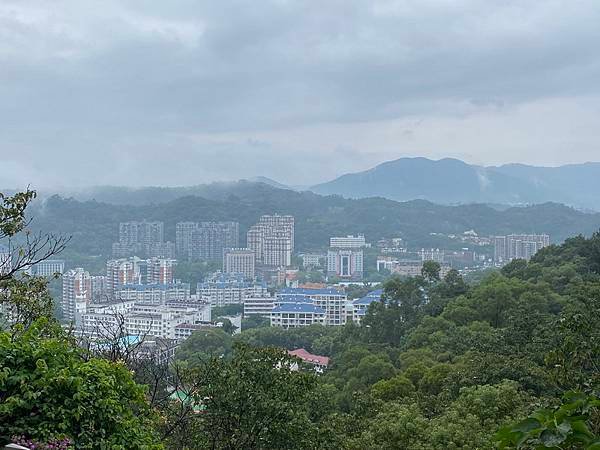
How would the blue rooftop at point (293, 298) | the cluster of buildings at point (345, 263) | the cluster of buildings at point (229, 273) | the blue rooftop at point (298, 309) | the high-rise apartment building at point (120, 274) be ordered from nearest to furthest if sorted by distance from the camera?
the blue rooftop at point (298, 309) → the cluster of buildings at point (229, 273) → the blue rooftop at point (293, 298) → the high-rise apartment building at point (120, 274) → the cluster of buildings at point (345, 263)

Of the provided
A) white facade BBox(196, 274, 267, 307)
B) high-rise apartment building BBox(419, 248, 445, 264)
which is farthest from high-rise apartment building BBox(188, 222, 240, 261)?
high-rise apartment building BBox(419, 248, 445, 264)

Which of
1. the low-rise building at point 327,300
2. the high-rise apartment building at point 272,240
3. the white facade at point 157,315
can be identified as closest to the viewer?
the white facade at point 157,315

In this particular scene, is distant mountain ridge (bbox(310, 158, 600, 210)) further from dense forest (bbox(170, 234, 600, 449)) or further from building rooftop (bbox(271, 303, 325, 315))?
dense forest (bbox(170, 234, 600, 449))

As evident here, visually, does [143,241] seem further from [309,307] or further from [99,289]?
[309,307]

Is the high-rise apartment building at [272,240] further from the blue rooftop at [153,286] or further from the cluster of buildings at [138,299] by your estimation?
the blue rooftop at [153,286]

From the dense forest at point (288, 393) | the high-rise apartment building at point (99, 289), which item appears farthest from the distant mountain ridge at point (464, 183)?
the dense forest at point (288, 393)

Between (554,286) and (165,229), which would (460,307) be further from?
(165,229)
